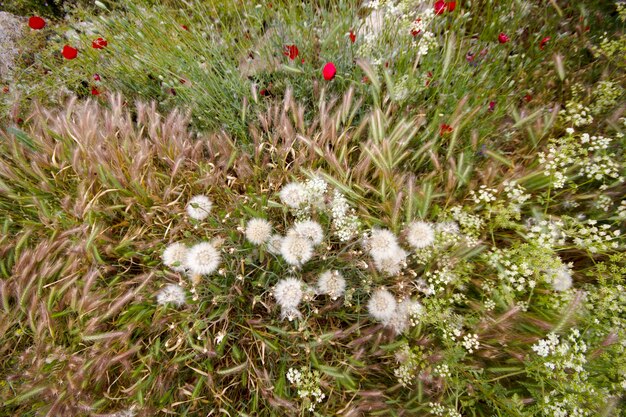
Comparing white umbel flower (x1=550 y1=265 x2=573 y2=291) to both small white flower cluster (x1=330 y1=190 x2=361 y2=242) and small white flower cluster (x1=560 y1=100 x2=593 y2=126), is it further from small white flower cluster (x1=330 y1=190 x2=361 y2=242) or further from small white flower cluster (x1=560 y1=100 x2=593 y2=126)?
small white flower cluster (x1=330 y1=190 x2=361 y2=242)

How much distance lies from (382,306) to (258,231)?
712mm

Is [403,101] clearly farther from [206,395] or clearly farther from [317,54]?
[206,395]

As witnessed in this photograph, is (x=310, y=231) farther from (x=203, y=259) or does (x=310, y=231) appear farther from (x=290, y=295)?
(x=203, y=259)

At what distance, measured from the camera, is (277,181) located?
2.15m

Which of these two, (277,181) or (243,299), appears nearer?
(243,299)

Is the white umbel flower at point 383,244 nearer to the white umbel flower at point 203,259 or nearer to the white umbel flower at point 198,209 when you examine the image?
the white umbel flower at point 203,259

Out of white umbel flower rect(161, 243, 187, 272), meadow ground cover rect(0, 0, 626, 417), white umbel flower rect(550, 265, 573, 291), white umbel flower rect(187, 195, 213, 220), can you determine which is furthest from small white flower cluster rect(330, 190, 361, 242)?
white umbel flower rect(550, 265, 573, 291)

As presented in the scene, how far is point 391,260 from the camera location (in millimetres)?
1660

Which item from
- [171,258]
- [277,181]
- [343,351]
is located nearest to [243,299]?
[171,258]

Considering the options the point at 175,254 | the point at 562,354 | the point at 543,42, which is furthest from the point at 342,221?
the point at 543,42

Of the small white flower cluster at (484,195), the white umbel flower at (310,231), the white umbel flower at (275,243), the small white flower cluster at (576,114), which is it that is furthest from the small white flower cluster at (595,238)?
the white umbel flower at (275,243)

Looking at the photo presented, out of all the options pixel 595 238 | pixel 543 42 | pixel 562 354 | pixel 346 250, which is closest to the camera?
pixel 562 354

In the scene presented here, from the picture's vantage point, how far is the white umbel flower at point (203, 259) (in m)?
1.64

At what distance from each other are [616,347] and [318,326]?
1337mm
